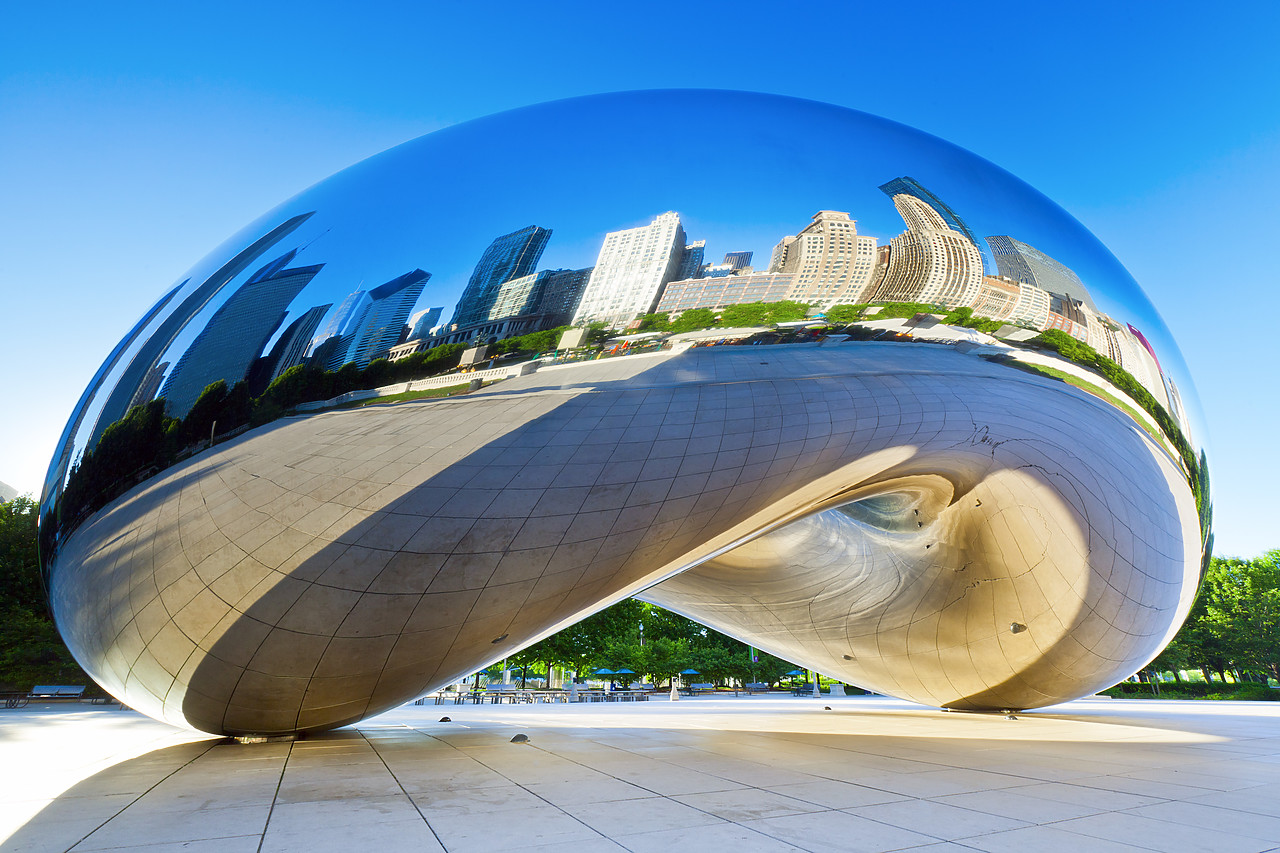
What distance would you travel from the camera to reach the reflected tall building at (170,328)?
16.1 feet

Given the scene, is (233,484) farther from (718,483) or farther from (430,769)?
(718,483)

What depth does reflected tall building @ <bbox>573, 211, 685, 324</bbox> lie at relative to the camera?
4684mm

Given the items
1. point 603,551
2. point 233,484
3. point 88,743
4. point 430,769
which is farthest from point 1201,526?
point 88,743

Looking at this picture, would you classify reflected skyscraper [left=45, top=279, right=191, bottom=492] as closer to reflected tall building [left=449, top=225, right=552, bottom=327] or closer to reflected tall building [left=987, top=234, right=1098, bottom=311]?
reflected tall building [left=449, top=225, right=552, bottom=327]

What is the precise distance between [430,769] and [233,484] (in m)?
2.50

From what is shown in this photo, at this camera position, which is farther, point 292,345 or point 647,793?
point 292,345

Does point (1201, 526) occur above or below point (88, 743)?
above

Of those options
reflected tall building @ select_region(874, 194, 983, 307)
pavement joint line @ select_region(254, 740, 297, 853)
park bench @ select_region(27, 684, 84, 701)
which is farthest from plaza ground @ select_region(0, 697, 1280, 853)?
park bench @ select_region(27, 684, 84, 701)

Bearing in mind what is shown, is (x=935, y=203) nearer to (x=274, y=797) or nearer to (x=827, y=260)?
(x=827, y=260)

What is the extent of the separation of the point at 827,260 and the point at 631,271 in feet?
4.80

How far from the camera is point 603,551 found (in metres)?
5.21

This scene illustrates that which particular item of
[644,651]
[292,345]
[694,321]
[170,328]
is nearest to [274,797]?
[292,345]

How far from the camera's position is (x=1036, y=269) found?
18.9 feet

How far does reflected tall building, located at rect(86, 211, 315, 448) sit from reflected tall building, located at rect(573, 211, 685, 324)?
2351 mm
